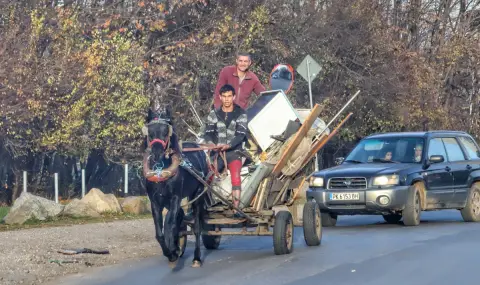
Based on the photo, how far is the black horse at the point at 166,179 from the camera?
11281mm

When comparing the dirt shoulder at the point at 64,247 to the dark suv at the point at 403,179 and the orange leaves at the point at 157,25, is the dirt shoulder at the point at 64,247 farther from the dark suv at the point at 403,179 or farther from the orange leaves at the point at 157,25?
the orange leaves at the point at 157,25

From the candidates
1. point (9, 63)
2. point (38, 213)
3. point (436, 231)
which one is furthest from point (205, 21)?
point (436, 231)

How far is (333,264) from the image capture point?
41.3 feet

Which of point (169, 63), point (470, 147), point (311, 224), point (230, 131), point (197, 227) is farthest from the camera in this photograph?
point (169, 63)

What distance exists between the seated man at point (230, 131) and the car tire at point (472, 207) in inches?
296

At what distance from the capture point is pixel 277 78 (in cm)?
1645

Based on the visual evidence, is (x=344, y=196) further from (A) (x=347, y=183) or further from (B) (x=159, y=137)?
(B) (x=159, y=137)

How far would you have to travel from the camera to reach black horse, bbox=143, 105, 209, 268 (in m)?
11.3

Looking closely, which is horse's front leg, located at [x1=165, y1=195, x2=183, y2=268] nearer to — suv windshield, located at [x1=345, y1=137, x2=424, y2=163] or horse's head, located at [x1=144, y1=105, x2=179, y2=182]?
horse's head, located at [x1=144, y1=105, x2=179, y2=182]

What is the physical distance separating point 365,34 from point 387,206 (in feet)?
51.5

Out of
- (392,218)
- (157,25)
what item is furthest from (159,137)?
(157,25)

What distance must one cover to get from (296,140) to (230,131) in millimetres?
1216

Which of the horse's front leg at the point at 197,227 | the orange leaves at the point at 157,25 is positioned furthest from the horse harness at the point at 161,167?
the orange leaves at the point at 157,25

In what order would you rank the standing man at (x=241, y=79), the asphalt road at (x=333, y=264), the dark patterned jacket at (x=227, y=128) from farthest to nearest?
the standing man at (x=241, y=79)
the dark patterned jacket at (x=227, y=128)
the asphalt road at (x=333, y=264)
